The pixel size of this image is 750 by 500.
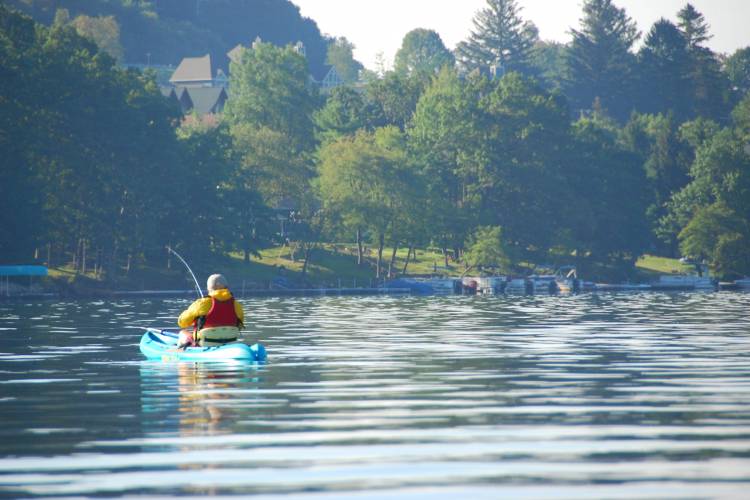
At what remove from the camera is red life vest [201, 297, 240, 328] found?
32500 mm

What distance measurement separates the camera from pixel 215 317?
32.8 metres

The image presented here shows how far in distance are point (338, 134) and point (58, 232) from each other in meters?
56.1

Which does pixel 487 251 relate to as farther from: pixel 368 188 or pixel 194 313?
pixel 194 313

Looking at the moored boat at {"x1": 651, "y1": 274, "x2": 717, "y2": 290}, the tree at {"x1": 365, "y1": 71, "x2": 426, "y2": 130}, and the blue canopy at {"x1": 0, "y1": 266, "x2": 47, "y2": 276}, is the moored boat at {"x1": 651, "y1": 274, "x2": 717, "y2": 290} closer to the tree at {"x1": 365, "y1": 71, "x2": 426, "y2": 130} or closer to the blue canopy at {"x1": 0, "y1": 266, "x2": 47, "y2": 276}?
the tree at {"x1": 365, "y1": 71, "x2": 426, "y2": 130}

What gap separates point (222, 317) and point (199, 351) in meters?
1.10

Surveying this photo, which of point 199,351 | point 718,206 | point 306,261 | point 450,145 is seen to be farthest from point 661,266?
point 199,351

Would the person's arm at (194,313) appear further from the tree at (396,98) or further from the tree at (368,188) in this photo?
the tree at (396,98)

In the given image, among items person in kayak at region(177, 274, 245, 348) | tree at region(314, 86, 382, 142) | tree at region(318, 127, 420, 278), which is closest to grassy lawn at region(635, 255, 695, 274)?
tree at region(318, 127, 420, 278)

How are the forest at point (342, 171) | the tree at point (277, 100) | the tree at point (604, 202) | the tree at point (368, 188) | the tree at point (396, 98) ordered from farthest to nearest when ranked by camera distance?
the tree at point (396, 98) < the tree at point (277, 100) < the tree at point (604, 202) < the tree at point (368, 188) < the forest at point (342, 171)

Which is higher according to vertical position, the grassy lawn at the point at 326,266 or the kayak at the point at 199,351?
the grassy lawn at the point at 326,266

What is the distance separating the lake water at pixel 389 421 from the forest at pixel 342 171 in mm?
68952

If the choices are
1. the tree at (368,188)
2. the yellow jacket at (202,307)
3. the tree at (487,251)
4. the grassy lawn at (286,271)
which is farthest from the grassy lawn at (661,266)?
the yellow jacket at (202,307)

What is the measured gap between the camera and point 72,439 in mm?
19406

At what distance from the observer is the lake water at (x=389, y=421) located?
15.7 meters
